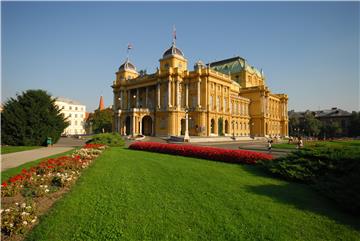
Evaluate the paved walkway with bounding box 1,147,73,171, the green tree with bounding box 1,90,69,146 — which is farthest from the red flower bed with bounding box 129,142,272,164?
the green tree with bounding box 1,90,69,146

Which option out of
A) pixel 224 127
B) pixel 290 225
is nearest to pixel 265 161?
pixel 290 225

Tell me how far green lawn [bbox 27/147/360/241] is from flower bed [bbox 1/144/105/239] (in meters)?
0.45

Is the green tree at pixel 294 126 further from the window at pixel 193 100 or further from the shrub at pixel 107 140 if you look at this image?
the shrub at pixel 107 140

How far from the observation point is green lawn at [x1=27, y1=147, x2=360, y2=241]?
5000mm

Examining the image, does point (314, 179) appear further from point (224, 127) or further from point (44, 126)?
point (224, 127)

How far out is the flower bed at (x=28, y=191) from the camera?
516 centimetres

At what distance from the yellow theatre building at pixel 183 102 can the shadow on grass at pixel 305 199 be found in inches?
1588

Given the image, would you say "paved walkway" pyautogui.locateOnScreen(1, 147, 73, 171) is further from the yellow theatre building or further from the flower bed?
the yellow theatre building

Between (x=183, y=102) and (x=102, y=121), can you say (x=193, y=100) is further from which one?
(x=102, y=121)

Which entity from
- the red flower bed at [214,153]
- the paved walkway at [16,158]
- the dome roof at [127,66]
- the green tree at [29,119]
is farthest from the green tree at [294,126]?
the paved walkway at [16,158]

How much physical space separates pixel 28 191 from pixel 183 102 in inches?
1897

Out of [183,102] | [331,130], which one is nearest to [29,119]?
[183,102]

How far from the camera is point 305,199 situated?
731 centimetres

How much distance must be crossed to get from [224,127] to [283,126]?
37331mm
